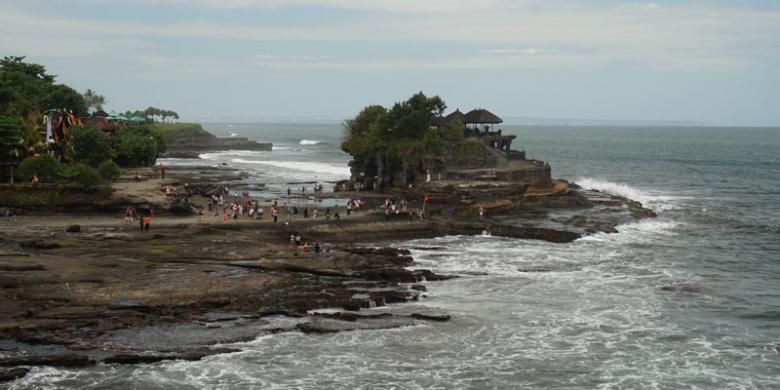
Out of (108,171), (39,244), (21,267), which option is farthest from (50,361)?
(108,171)

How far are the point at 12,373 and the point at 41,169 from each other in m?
36.7

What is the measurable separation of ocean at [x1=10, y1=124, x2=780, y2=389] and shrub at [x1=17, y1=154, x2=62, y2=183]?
25.3 m

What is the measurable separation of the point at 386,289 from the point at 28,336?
51.1 feet

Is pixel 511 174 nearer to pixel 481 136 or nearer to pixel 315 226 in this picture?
pixel 481 136

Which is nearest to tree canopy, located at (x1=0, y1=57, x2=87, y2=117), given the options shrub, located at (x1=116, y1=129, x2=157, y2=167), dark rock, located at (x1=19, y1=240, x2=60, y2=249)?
shrub, located at (x1=116, y1=129, x2=157, y2=167)

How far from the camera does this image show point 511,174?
74.1m

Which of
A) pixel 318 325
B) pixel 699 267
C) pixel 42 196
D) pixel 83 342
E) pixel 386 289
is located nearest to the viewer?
pixel 83 342

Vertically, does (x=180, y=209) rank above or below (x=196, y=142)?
below

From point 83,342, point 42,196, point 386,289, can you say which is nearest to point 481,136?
point 42,196

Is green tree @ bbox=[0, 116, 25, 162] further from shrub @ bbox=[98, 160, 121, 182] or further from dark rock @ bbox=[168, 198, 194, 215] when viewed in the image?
dark rock @ bbox=[168, 198, 194, 215]

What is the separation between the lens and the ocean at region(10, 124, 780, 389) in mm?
28344

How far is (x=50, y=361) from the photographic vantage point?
92.0 ft

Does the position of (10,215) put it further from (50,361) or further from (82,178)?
(50,361)

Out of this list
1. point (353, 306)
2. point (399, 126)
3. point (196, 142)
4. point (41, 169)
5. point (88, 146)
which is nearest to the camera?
point (353, 306)
